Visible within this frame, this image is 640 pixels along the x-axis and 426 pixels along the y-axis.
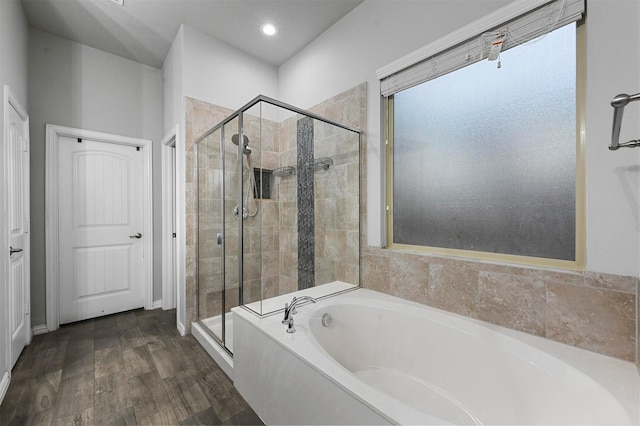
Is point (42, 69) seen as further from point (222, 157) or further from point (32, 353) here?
point (32, 353)

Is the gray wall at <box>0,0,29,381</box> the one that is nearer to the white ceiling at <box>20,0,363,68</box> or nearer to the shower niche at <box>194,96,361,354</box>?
the white ceiling at <box>20,0,363,68</box>

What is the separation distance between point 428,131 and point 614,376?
1517mm

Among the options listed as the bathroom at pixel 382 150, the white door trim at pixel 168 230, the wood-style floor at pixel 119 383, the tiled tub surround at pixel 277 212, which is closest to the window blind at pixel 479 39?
the bathroom at pixel 382 150

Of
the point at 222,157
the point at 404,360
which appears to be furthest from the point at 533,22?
the point at 222,157

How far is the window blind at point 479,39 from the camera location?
131 cm

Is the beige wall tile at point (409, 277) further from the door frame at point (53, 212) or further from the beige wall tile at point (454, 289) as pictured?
the door frame at point (53, 212)

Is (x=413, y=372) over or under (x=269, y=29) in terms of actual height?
under

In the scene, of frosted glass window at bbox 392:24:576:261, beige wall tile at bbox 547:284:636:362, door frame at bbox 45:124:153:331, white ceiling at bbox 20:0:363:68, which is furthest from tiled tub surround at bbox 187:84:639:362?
door frame at bbox 45:124:153:331

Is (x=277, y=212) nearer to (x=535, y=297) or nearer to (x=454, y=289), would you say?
(x=454, y=289)

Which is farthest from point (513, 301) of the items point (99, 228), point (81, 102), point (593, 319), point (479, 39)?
point (81, 102)

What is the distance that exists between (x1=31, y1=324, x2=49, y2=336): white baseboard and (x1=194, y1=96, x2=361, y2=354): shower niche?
4.81ft

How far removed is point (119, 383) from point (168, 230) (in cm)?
164

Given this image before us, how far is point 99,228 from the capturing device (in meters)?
2.88

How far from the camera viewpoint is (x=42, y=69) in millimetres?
2566
